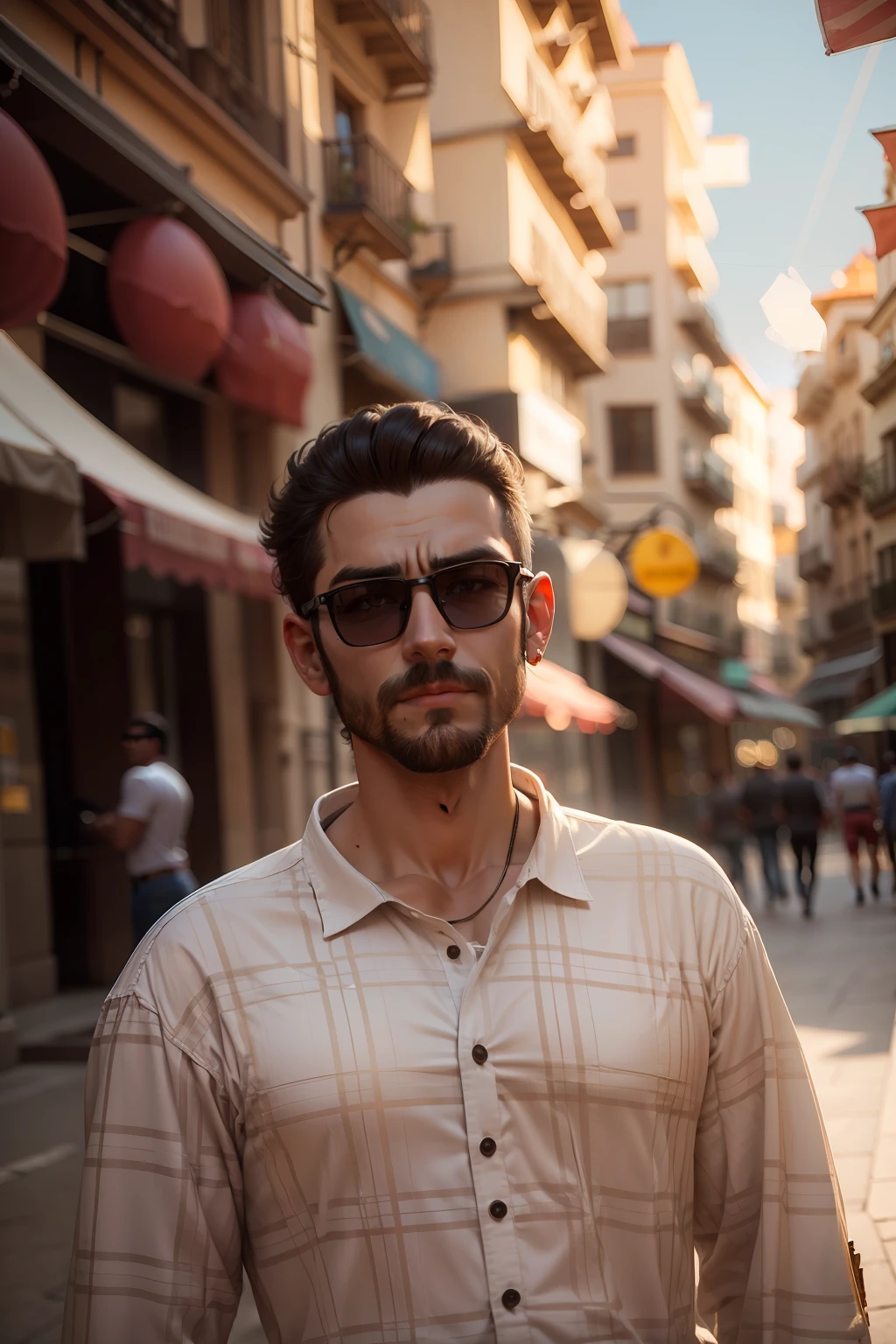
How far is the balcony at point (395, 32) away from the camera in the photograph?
263 centimetres

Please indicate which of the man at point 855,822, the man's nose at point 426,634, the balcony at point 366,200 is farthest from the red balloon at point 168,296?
the man at point 855,822

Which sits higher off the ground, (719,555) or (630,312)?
(630,312)

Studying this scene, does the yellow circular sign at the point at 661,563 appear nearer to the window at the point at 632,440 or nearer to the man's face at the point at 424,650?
the window at the point at 632,440

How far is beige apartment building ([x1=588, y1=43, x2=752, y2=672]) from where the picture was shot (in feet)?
8.30

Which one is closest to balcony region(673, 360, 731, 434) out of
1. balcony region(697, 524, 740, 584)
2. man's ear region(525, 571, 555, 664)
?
balcony region(697, 524, 740, 584)

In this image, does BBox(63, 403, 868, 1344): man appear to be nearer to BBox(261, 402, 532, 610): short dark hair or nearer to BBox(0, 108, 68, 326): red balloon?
BBox(261, 402, 532, 610): short dark hair

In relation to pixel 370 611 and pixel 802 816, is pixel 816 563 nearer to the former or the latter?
pixel 370 611

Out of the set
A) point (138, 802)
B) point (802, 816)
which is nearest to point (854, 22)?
point (138, 802)

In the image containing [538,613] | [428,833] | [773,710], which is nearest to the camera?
[428,833]

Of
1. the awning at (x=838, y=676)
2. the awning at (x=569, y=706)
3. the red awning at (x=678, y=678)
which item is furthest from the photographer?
the red awning at (x=678, y=678)

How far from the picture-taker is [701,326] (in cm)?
293

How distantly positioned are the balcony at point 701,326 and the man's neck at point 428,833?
1.16 meters

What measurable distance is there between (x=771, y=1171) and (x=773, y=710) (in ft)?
7.35

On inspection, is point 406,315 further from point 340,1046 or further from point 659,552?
point 659,552
